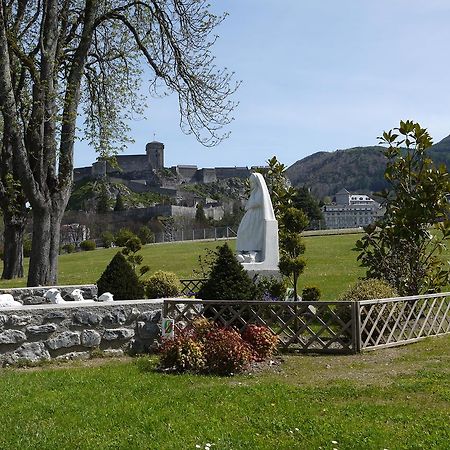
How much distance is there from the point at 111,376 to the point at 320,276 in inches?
656

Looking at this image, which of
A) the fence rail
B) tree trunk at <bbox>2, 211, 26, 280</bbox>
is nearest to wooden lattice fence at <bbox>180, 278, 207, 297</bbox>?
the fence rail

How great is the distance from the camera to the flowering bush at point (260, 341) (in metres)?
9.59

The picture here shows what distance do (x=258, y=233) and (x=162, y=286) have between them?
3.27 metres

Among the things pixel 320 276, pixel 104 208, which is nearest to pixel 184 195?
pixel 104 208

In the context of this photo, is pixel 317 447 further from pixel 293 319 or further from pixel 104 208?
pixel 104 208

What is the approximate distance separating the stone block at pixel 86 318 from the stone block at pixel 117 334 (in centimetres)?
26

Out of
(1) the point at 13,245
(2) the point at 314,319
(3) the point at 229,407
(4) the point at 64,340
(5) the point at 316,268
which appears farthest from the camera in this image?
(5) the point at 316,268

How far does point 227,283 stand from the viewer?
38.2 feet

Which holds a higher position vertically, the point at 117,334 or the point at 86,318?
the point at 86,318

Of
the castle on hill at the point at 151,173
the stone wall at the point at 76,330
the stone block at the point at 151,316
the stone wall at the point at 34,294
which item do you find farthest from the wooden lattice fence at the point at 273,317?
the castle on hill at the point at 151,173

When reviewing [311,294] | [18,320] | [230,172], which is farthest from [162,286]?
[230,172]

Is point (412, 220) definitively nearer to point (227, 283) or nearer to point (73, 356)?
point (227, 283)

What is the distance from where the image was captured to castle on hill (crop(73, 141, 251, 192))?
Result: 461 feet

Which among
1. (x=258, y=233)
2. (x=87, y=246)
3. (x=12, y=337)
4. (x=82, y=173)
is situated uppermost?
(x=82, y=173)
